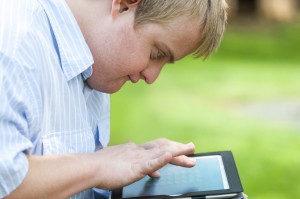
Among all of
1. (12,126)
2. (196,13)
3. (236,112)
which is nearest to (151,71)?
(196,13)

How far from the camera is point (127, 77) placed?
2.24m

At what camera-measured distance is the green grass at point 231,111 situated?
18.7 feet

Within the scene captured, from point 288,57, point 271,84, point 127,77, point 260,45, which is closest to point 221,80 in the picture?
point 271,84

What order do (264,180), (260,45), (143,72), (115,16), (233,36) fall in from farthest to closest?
(233,36) → (260,45) → (264,180) → (143,72) → (115,16)

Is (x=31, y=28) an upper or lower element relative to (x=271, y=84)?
upper

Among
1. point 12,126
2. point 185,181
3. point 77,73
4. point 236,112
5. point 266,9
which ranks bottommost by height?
point 236,112

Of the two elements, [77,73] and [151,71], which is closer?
[77,73]

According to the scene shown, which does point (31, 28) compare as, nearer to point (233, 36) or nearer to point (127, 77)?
point (127, 77)

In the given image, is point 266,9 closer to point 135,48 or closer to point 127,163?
point 135,48

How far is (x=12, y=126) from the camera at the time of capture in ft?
5.86

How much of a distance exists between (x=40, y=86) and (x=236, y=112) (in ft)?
18.4

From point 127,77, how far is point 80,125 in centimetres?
22

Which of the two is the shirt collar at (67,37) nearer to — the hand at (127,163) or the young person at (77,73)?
the young person at (77,73)

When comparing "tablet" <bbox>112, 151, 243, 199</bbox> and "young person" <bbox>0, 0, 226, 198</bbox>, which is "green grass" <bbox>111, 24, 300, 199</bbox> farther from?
"young person" <bbox>0, 0, 226, 198</bbox>
